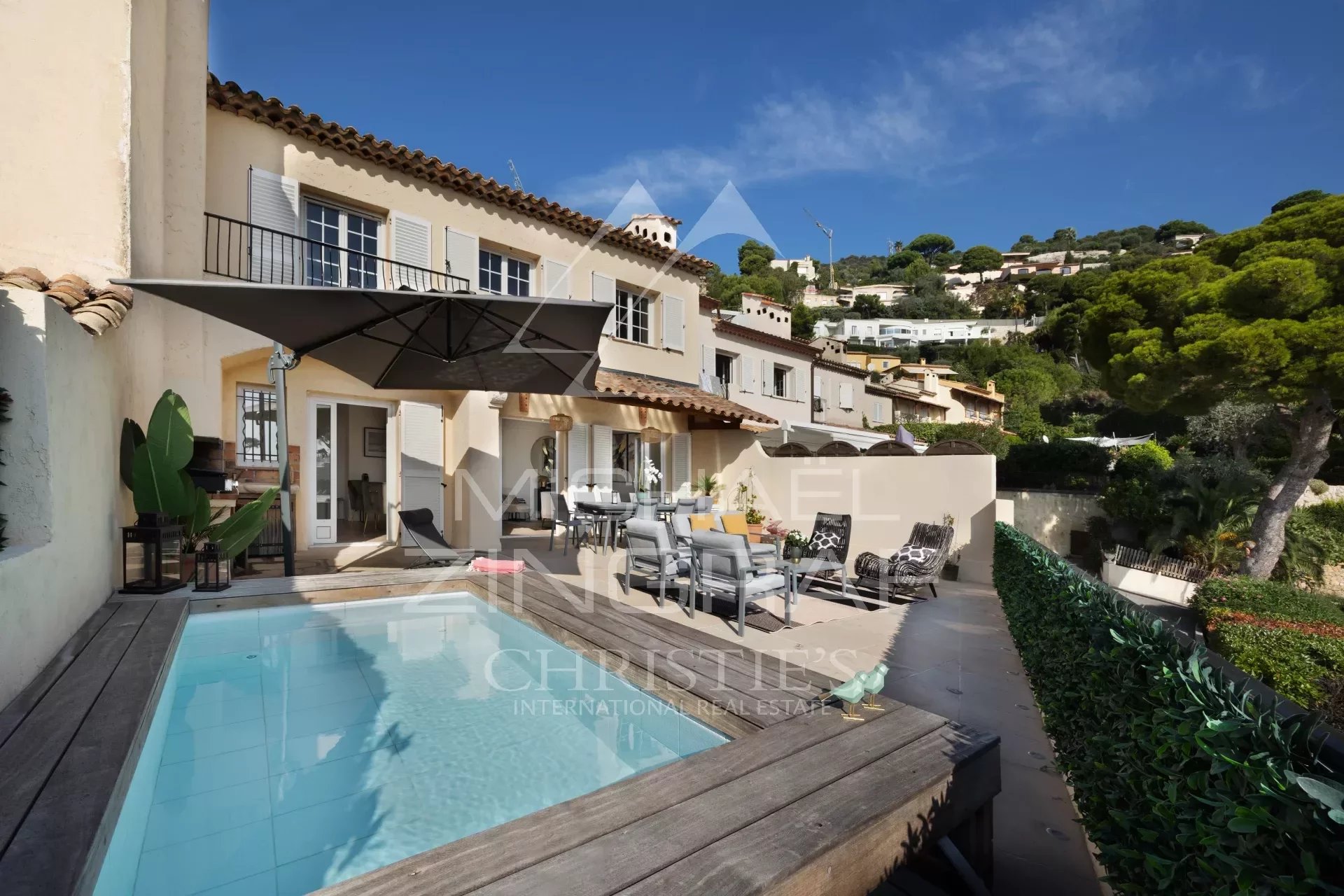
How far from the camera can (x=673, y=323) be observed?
1761cm

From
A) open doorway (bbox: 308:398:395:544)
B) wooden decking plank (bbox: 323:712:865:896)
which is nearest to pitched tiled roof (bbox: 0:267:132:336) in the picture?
open doorway (bbox: 308:398:395:544)

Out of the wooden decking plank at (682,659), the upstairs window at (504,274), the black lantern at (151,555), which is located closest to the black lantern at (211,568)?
the black lantern at (151,555)

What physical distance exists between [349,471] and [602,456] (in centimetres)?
676

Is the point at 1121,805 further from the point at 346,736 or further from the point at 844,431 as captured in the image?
the point at 844,431

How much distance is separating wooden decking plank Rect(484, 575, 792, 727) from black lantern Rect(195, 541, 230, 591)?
140 inches

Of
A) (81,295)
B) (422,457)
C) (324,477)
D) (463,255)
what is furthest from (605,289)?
(81,295)

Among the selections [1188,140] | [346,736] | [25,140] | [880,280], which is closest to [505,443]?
A: [25,140]

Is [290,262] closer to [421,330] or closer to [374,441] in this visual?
[421,330]

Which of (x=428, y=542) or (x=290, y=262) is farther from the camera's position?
(x=290, y=262)

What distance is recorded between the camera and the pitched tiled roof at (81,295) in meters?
4.84

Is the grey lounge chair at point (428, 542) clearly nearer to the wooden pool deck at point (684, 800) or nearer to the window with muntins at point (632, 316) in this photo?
the wooden pool deck at point (684, 800)

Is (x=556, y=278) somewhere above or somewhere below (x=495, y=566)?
above

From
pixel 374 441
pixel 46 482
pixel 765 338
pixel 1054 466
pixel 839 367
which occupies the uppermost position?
pixel 765 338

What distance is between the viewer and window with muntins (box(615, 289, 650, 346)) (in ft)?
54.3
